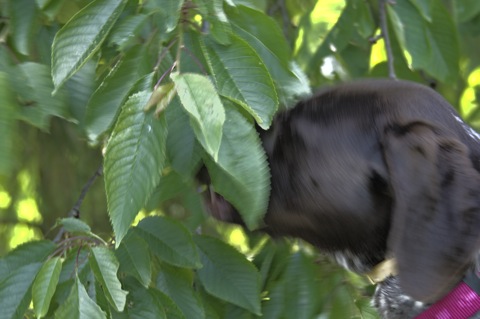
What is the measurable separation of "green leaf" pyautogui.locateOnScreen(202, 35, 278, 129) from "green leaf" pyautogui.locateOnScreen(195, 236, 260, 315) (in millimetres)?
681

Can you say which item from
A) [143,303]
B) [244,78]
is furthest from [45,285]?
[244,78]

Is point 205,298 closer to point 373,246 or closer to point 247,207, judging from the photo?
point 373,246

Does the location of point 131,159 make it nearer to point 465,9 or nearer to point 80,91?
point 80,91

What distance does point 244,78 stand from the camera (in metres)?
1.56

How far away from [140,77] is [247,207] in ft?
1.03

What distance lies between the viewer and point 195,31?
1.65 m

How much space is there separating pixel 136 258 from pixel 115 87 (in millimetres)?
433

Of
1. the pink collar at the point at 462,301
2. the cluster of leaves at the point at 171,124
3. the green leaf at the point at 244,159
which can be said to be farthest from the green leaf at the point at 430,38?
the green leaf at the point at 244,159

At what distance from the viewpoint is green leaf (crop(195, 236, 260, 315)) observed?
2.10 metres

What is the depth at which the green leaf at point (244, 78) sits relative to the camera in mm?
1542

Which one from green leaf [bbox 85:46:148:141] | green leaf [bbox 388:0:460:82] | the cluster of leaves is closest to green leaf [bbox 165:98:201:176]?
the cluster of leaves

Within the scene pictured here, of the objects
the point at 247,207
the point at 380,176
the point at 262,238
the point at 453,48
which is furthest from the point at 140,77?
the point at 453,48

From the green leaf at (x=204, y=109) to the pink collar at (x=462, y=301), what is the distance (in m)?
0.85

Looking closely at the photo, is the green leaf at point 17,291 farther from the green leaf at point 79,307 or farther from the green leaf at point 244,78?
the green leaf at point 244,78
